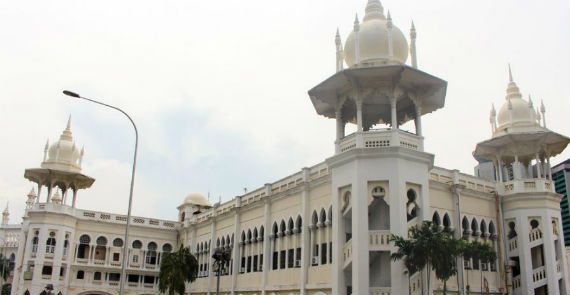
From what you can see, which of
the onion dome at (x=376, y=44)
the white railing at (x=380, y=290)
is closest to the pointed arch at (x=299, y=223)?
the white railing at (x=380, y=290)

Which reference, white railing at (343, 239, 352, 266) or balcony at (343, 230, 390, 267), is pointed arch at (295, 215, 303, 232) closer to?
white railing at (343, 239, 352, 266)

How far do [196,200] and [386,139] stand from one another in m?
31.7

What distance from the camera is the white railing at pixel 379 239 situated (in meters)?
20.5

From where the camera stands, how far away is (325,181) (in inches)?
1027

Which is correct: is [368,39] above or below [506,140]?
above

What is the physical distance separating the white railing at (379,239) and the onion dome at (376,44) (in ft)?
23.6

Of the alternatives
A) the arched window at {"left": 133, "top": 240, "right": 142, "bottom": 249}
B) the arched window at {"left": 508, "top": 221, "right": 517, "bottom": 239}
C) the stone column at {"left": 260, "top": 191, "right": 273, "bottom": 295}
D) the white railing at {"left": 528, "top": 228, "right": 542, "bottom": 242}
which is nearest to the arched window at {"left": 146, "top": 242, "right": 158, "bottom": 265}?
the arched window at {"left": 133, "top": 240, "right": 142, "bottom": 249}

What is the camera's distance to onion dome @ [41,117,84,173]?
137ft

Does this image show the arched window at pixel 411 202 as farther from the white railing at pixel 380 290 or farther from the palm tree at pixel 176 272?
the palm tree at pixel 176 272

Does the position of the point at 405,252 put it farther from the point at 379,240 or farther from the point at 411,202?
the point at 411,202

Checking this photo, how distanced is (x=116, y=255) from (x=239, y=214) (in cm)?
1653

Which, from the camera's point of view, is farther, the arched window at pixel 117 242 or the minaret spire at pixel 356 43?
the arched window at pixel 117 242

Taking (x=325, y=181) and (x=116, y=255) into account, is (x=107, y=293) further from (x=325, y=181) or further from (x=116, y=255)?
(x=325, y=181)

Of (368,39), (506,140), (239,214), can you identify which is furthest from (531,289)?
(239,214)
